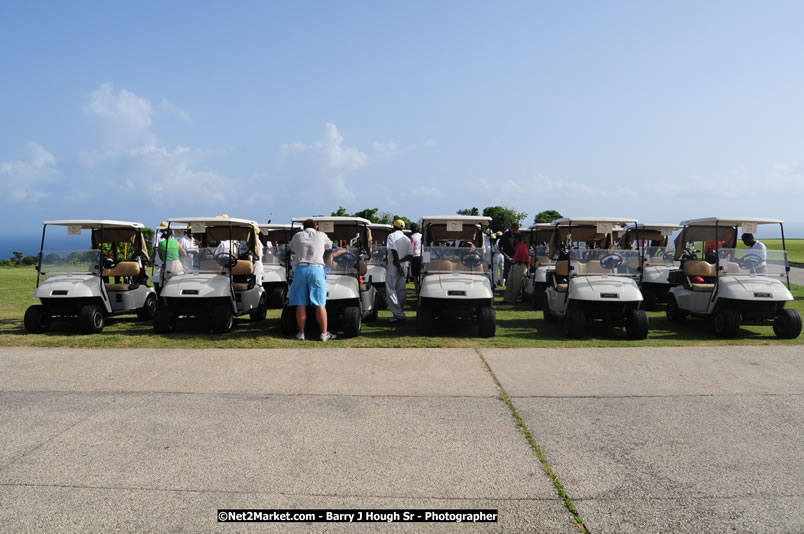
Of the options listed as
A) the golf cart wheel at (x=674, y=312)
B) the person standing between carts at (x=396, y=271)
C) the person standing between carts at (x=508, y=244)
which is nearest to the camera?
the person standing between carts at (x=396, y=271)

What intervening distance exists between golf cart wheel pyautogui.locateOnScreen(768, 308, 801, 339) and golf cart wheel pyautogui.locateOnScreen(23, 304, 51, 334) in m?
11.2

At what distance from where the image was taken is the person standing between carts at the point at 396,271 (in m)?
9.80

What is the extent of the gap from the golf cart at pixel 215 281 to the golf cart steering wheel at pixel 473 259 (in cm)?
Answer: 368

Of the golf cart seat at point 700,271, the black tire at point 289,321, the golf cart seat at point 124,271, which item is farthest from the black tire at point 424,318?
the golf cart seat at point 124,271

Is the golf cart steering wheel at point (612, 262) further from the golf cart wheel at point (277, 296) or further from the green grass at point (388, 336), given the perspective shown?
the golf cart wheel at point (277, 296)

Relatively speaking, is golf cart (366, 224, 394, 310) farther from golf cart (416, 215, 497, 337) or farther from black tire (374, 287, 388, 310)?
golf cart (416, 215, 497, 337)

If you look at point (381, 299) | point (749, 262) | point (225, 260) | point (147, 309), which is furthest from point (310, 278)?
point (749, 262)

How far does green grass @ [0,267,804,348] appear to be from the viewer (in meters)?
8.19

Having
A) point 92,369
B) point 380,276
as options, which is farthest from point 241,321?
point 92,369

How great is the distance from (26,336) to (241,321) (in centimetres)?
331

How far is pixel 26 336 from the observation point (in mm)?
8867

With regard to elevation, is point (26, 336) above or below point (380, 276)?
below

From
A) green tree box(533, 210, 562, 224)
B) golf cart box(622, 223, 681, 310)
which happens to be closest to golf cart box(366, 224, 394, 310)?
golf cart box(622, 223, 681, 310)

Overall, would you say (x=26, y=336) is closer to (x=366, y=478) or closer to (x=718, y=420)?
(x=366, y=478)
